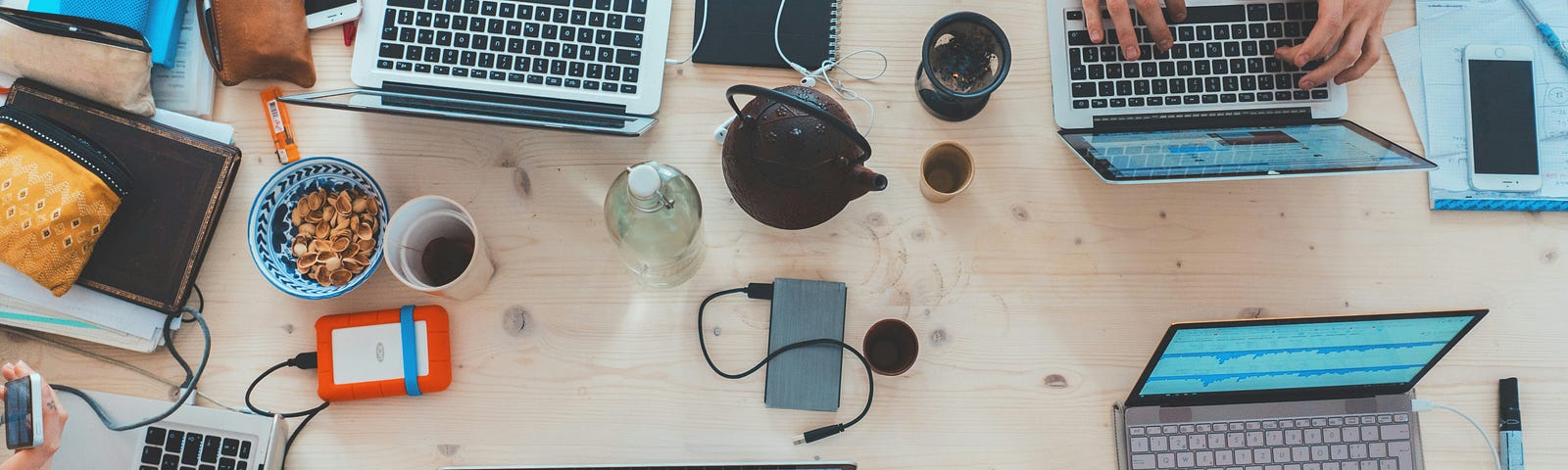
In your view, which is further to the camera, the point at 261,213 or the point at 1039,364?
the point at 1039,364

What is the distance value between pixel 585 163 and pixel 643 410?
314mm

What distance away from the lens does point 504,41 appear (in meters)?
0.93

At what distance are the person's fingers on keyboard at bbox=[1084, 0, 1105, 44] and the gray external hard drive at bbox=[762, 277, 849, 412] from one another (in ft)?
1.41

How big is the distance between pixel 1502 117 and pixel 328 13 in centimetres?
148

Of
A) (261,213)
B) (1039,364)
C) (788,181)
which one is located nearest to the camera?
(788,181)

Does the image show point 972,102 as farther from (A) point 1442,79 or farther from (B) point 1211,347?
(A) point 1442,79

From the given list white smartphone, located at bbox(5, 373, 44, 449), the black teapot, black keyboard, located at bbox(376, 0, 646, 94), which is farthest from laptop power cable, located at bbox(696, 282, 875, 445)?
white smartphone, located at bbox(5, 373, 44, 449)

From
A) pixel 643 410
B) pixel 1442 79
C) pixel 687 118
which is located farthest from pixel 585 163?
pixel 1442 79

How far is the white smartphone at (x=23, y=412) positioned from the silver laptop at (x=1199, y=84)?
44.5 inches

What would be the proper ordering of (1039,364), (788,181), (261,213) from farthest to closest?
1. (1039,364)
2. (261,213)
3. (788,181)

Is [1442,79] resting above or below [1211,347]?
above

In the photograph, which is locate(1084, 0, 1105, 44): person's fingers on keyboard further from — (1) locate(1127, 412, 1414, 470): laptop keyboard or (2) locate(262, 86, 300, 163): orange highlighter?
(2) locate(262, 86, 300, 163): orange highlighter

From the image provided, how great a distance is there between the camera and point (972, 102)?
3.15ft

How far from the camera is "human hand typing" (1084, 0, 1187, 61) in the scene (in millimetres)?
928
